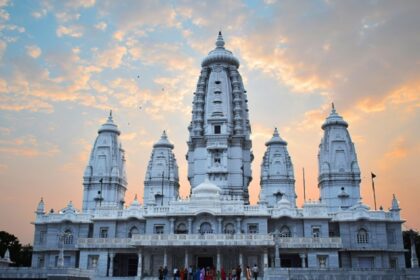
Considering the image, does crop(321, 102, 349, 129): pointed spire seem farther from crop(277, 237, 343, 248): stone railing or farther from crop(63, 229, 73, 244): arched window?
crop(63, 229, 73, 244): arched window

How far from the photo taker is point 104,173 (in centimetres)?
7831

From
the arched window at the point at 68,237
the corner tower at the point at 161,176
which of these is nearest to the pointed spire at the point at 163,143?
the corner tower at the point at 161,176

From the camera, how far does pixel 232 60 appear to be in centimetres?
7694

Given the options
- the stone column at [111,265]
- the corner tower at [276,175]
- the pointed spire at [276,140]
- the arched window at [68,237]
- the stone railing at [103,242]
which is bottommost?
the stone column at [111,265]

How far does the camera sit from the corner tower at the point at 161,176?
8031 cm

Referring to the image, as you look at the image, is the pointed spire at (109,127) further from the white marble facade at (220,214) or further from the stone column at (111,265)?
the stone column at (111,265)

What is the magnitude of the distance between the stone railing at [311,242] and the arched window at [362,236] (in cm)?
509

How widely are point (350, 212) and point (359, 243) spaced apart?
11.7 ft

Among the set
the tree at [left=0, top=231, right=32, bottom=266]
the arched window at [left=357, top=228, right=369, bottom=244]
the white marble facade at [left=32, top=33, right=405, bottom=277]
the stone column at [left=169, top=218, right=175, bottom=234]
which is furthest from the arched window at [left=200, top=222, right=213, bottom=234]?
the tree at [left=0, top=231, right=32, bottom=266]

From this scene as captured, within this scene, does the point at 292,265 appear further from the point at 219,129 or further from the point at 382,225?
the point at 219,129

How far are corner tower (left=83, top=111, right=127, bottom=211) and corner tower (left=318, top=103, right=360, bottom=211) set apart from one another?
3090 cm

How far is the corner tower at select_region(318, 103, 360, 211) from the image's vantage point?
73.0m

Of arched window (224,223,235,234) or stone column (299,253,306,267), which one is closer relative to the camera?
stone column (299,253,306,267)

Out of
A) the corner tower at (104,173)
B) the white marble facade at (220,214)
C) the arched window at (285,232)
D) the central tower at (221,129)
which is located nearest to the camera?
the white marble facade at (220,214)
